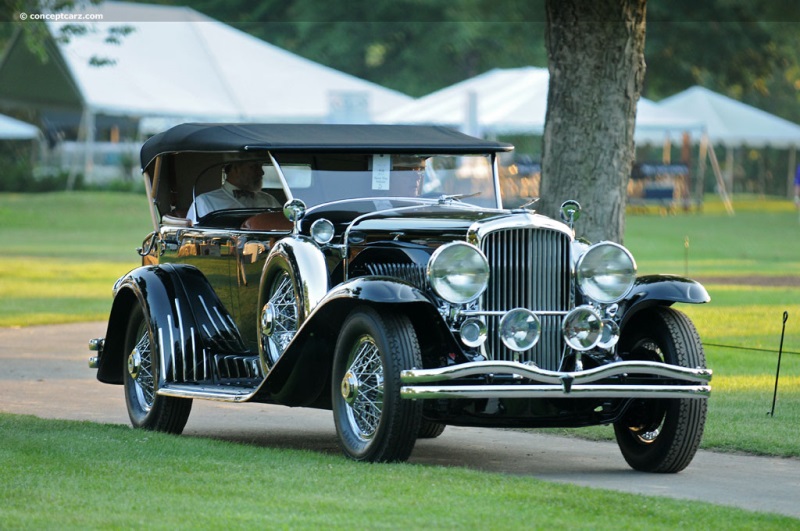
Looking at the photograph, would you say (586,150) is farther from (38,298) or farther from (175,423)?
(38,298)

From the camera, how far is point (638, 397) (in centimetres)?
737

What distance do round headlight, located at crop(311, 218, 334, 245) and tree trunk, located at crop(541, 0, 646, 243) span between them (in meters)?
4.69

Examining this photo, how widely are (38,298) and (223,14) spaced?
156 ft

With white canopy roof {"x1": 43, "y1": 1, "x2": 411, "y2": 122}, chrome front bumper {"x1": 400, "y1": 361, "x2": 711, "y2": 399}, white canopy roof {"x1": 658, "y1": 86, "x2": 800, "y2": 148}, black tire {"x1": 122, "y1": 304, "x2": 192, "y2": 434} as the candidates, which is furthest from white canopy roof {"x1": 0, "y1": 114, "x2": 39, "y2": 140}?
chrome front bumper {"x1": 400, "y1": 361, "x2": 711, "y2": 399}

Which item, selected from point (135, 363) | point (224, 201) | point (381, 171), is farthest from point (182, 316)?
point (381, 171)

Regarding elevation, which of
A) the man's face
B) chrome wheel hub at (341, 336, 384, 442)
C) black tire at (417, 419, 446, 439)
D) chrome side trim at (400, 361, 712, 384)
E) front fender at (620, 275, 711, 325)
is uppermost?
the man's face

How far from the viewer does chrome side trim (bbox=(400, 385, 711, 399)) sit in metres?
6.89

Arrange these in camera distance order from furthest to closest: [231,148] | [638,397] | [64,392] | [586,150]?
1. [586,150]
2. [64,392]
3. [231,148]
4. [638,397]

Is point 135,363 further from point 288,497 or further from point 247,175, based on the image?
point 288,497

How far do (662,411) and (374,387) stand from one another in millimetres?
1583

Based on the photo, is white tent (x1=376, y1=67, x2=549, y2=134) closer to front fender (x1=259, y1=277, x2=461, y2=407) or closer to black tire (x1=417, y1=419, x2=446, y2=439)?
black tire (x1=417, y1=419, x2=446, y2=439)

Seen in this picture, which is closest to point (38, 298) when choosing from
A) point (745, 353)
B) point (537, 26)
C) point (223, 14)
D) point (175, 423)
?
point (745, 353)

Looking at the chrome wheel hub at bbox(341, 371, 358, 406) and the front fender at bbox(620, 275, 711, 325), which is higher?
the front fender at bbox(620, 275, 711, 325)

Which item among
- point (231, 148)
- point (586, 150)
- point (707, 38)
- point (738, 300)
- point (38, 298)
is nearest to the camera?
point (231, 148)
